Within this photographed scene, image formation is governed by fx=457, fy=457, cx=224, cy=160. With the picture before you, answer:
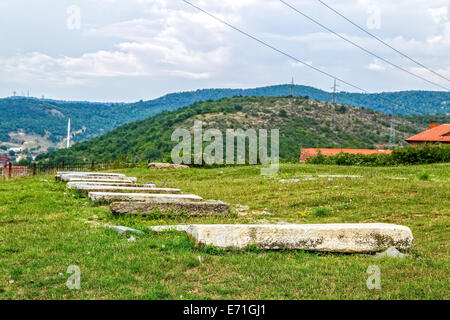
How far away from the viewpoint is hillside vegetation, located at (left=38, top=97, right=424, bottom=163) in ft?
213

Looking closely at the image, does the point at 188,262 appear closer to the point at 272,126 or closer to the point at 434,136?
the point at 434,136

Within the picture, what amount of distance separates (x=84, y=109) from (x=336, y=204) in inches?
5484

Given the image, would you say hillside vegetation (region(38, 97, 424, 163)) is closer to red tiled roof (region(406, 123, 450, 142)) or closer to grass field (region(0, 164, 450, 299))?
red tiled roof (region(406, 123, 450, 142))

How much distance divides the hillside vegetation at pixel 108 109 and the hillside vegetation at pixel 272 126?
10.7 meters

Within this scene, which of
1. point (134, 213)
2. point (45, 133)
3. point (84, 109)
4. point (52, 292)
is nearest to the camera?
point (52, 292)

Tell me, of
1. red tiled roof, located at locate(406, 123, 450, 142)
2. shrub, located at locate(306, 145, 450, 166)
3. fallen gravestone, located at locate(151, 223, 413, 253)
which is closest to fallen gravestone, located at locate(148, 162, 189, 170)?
shrub, located at locate(306, 145, 450, 166)

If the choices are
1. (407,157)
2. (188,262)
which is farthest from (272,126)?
(188,262)

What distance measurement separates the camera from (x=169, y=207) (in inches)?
407

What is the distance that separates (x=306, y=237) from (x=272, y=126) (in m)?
81.6

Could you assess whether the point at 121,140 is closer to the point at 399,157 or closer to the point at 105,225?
the point at 399,157

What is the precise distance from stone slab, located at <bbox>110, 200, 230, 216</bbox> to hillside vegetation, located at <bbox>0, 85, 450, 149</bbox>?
93154 millimetres
